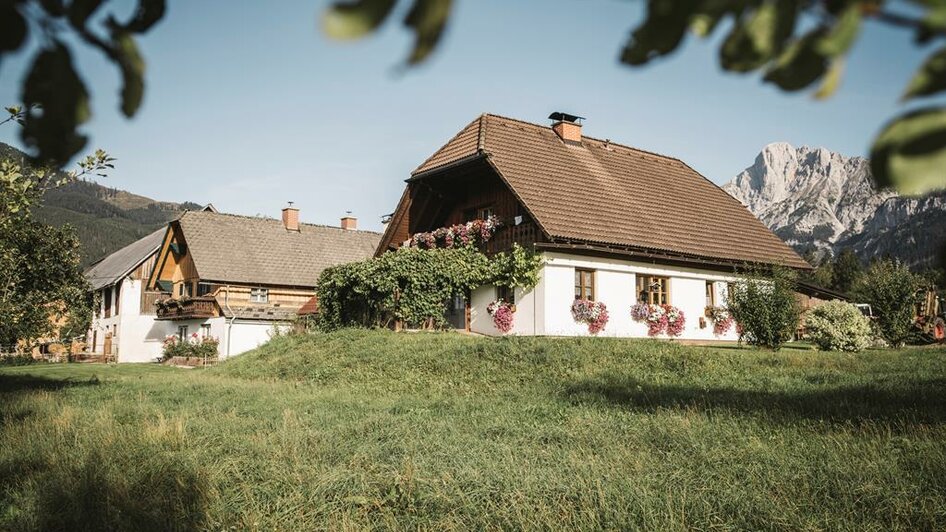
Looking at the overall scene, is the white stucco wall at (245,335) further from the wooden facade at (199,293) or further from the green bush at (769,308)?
the green bush at (769,308)

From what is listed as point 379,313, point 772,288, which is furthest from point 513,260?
point 772,288

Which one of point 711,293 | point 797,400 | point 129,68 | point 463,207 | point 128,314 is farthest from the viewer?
point 128,314

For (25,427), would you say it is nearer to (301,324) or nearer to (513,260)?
(513,260)

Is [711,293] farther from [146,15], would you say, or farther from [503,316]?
[146,15]

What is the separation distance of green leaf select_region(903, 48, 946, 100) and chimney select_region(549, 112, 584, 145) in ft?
89.3

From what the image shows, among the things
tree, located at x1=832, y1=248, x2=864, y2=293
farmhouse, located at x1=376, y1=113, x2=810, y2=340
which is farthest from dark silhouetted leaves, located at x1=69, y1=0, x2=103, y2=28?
tree, located at x1=832, y1=248, x2=864, y2=293

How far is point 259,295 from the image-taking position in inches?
1425

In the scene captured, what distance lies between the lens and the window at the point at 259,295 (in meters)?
36.0

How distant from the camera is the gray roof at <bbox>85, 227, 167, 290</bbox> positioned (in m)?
41.0

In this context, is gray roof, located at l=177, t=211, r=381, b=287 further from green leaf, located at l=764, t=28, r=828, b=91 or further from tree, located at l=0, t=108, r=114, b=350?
green leaf, located at l=764, t=28, r=828, b=91

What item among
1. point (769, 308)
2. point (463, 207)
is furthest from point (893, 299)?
point (463, 207)

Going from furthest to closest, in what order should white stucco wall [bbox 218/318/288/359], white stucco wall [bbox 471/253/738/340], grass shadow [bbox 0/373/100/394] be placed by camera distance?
1. white stucco wall [bbox 218/318/288/359]
2. white stucco wall [bbox 471/253/738/340]
3. grass shadow [bbox 0/373/100/394]

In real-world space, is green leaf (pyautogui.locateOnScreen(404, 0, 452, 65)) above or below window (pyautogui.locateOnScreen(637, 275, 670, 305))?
below

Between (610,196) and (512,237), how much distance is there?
4798 millimetres
